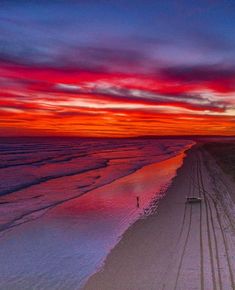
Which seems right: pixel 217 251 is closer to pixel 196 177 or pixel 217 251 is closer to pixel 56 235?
pixel 56 235

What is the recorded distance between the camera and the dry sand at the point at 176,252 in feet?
25.8

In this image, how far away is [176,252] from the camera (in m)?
9.74

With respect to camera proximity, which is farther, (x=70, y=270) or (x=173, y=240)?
(x=173, y=240)

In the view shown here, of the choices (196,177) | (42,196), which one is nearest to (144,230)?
(42,196)

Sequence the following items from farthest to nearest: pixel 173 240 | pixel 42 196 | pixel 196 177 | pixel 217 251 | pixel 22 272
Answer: pixel 196 177 < pixel 42 196 < pixel 173 240 < pixel 217 251 < pixel 22 272

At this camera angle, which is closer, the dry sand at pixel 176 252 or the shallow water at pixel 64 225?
the dry sand at pixel 176 252

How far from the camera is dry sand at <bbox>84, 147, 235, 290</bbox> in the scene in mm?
7859

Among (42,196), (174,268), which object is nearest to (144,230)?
(174,268)

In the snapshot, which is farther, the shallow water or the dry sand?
the shallow water

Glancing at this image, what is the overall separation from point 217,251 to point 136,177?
16.3 metres

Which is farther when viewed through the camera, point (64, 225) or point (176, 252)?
point (64, 225)

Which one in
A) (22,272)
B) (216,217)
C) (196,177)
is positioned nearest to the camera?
(22,272)

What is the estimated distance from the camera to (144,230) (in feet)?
39.3

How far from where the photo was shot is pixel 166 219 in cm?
1340
